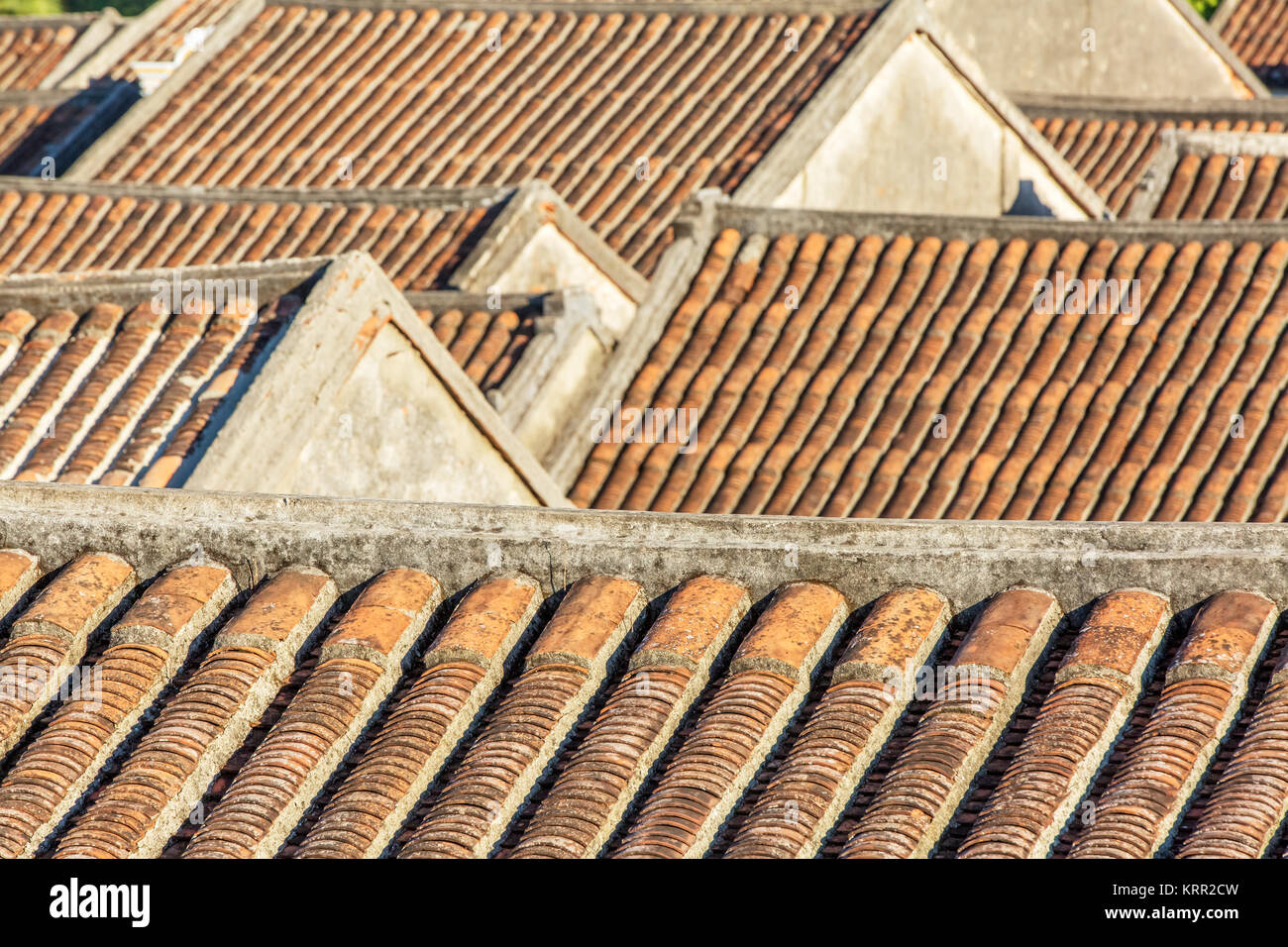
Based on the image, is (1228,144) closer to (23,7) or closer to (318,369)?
(318,369)

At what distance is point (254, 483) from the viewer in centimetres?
973

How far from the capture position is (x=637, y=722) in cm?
673

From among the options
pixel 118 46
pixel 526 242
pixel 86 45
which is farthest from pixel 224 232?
pixel 86 45

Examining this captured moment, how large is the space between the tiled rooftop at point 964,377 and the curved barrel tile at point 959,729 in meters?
5.75

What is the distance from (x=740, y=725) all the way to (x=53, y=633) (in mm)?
2867

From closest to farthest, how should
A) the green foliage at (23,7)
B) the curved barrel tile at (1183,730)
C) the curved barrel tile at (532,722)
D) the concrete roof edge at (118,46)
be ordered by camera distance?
1. the curved barrel tile at (1183,730)
2. the curved barrel tile at (532,722)
3. the concrete roof edge at (118,46)
4. the green foliage at (23,7)

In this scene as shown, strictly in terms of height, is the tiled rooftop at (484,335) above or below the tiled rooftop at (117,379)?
above

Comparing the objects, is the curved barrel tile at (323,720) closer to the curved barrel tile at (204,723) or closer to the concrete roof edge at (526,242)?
the curved barrel tile at (204,723)

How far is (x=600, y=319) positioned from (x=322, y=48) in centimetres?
882

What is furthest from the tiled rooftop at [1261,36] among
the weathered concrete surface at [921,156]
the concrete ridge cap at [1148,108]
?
the weathered concrete surface at [921,156]

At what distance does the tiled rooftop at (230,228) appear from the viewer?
16.5m

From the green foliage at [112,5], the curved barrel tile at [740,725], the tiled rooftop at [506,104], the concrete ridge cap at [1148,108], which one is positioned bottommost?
the curved barrel tile at [740,725]

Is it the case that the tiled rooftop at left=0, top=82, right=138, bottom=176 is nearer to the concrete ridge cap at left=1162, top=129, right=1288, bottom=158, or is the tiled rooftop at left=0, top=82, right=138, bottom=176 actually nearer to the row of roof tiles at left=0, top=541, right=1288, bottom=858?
the concrete ridge cap at left=1162, top=129, right=1288, bottom=158
